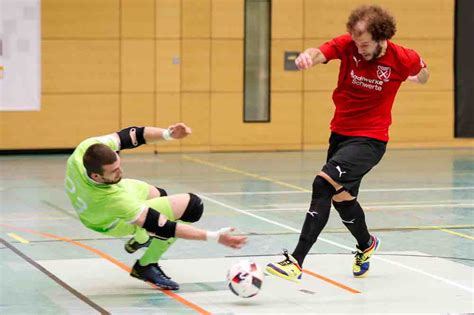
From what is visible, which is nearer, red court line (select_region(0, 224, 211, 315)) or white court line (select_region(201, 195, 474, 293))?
red court line (select_region(0, 224, 211, 315))

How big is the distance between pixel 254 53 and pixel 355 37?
1171 centimetres

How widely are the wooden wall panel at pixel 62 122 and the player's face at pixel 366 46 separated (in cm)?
1126

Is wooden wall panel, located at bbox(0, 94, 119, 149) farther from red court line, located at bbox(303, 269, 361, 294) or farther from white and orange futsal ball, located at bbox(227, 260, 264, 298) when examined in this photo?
white and orange futsal ball, located at bbox(227, 260, 264, 298)

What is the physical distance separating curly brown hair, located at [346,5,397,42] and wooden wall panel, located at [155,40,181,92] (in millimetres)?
11428

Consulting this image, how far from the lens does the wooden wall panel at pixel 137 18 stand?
18.7 metres

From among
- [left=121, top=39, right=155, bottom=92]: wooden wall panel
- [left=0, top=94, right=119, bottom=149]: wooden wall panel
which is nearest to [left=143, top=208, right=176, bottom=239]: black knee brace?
[left=0, top=94, right=119, bottom=149]: wooden wall panel

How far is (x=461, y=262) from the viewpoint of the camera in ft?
29.0

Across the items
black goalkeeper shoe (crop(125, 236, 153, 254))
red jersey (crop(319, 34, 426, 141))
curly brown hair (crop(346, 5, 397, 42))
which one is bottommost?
black goalkeeper shoe (crop(125, 236, 153, 254))

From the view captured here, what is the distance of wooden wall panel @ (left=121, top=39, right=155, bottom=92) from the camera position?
18.8m

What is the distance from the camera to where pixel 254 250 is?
9398mm

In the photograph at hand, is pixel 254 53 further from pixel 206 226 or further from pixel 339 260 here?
pixel 339 260

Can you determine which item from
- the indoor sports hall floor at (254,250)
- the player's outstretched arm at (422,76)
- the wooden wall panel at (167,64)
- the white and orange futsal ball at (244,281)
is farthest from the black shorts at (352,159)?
the wooden wall panel at (167,64)

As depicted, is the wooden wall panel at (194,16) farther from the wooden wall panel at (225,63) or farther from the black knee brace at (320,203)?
the black knee brace at (320,203)

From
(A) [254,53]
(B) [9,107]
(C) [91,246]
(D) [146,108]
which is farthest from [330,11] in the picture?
(C) [91,246]
